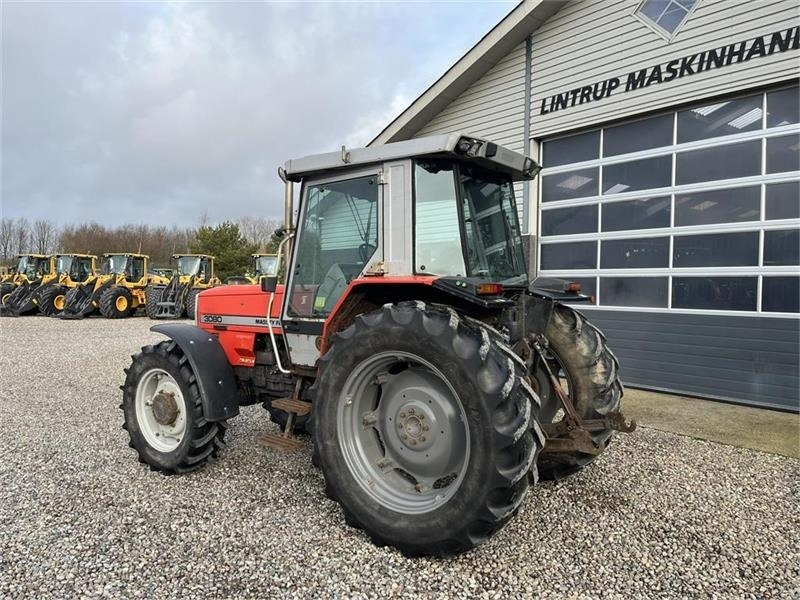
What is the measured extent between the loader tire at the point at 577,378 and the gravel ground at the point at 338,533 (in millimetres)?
270

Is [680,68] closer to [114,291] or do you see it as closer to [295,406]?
[295,406]

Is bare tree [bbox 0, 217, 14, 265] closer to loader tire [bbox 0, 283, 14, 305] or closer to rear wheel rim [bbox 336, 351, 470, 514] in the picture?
loader tire [bbox 0, 283, 14, 305]

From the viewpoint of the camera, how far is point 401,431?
302 centimetres

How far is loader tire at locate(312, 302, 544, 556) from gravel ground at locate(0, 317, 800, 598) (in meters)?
0.24

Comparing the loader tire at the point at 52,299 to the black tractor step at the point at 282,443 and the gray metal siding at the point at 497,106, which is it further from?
the black tractor step at the point at 282,443

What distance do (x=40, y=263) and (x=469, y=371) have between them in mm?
24676

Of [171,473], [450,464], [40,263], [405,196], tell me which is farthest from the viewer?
[40,263]

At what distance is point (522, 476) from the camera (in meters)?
2.47

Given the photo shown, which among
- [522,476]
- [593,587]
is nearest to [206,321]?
[522,476]

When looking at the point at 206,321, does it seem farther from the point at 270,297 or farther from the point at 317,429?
the point at 317,429

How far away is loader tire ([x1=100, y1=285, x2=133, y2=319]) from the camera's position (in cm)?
1830

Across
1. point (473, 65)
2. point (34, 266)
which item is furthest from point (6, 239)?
point (473, 65)

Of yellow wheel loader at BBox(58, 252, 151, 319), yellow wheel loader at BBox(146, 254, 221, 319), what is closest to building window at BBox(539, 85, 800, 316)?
yellow wheel loader at BBox(146, 254, 221, 319)

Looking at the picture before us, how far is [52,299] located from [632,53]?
20.4m
